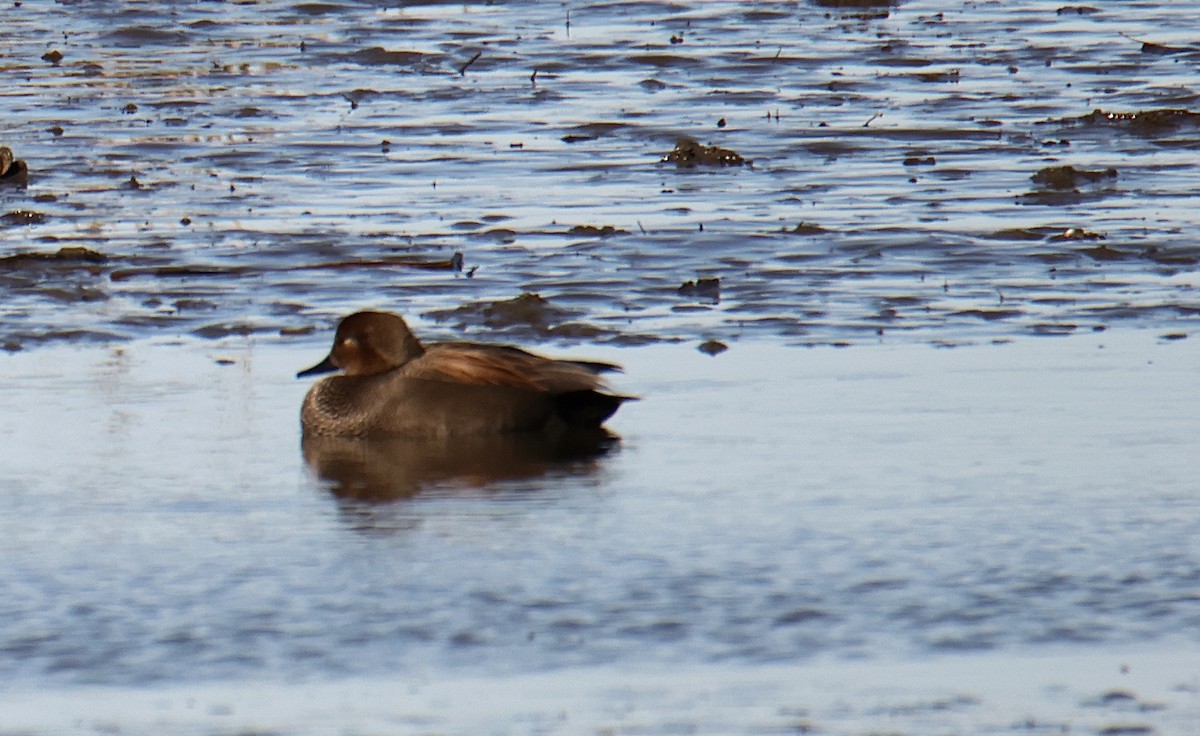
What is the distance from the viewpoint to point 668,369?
32.4 ft

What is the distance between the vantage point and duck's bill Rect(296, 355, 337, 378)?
939 cm

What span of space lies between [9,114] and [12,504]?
10744 mm

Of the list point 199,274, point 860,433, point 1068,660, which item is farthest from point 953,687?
point 199,274

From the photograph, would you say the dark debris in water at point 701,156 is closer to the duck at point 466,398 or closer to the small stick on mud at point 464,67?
the small stick on mud at point 464,67

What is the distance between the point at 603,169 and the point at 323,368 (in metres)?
6.07

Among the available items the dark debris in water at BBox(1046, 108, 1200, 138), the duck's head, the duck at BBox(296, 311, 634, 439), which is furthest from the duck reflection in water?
the dark debris in water at BBox(1046, 108, 1200, 138)

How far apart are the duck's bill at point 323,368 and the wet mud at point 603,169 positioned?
1.30 metres

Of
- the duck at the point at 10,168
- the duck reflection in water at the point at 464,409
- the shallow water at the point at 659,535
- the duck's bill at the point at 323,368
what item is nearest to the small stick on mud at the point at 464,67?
the duck at the point at 10,168

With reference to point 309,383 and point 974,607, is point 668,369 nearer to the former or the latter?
point 309,383

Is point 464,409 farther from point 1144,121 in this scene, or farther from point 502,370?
point 1144,121

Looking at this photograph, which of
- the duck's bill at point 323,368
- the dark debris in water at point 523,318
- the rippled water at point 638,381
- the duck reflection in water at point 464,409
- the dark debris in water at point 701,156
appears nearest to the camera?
the rippled water at point 638,381

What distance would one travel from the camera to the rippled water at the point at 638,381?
607 centimetres

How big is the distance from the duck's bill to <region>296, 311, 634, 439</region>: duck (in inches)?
10.1

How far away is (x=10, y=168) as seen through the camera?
590 inches
